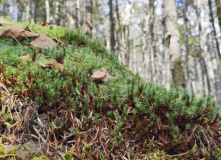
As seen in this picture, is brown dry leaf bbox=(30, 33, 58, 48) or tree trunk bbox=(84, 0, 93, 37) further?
tree trunk bbox=(84, 0, 93, 37)

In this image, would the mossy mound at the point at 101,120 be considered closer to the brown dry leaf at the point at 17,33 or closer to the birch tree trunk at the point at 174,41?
the brown dry leaf at the point at 17,33

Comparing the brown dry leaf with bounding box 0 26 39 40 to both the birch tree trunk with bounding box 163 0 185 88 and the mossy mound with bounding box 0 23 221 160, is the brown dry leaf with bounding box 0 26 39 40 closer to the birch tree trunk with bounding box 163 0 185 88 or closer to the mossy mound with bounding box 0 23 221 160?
the mossy mound with bounding box 0 23 221 160

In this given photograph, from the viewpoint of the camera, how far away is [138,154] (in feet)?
4.89

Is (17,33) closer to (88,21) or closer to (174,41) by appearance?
(88,21)

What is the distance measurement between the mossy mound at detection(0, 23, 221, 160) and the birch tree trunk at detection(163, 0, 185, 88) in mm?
2608

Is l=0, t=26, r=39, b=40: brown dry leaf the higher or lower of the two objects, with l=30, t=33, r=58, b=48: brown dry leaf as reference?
higher

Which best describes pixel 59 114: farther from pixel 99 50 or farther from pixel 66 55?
pixel 99 50

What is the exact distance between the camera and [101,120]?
1694mm

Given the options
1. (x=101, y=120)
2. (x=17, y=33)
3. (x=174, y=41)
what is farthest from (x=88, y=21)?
(x=101, y=120)

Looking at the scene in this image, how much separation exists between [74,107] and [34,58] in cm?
102

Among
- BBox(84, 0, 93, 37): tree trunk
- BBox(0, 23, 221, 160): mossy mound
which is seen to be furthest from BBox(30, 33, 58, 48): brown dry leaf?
BBox(84, 0, 93, 37): tree trunk

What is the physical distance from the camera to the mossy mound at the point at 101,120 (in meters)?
1.52

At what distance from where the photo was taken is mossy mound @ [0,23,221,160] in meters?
1.52

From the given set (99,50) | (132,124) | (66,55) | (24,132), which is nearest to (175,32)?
(99,50)
